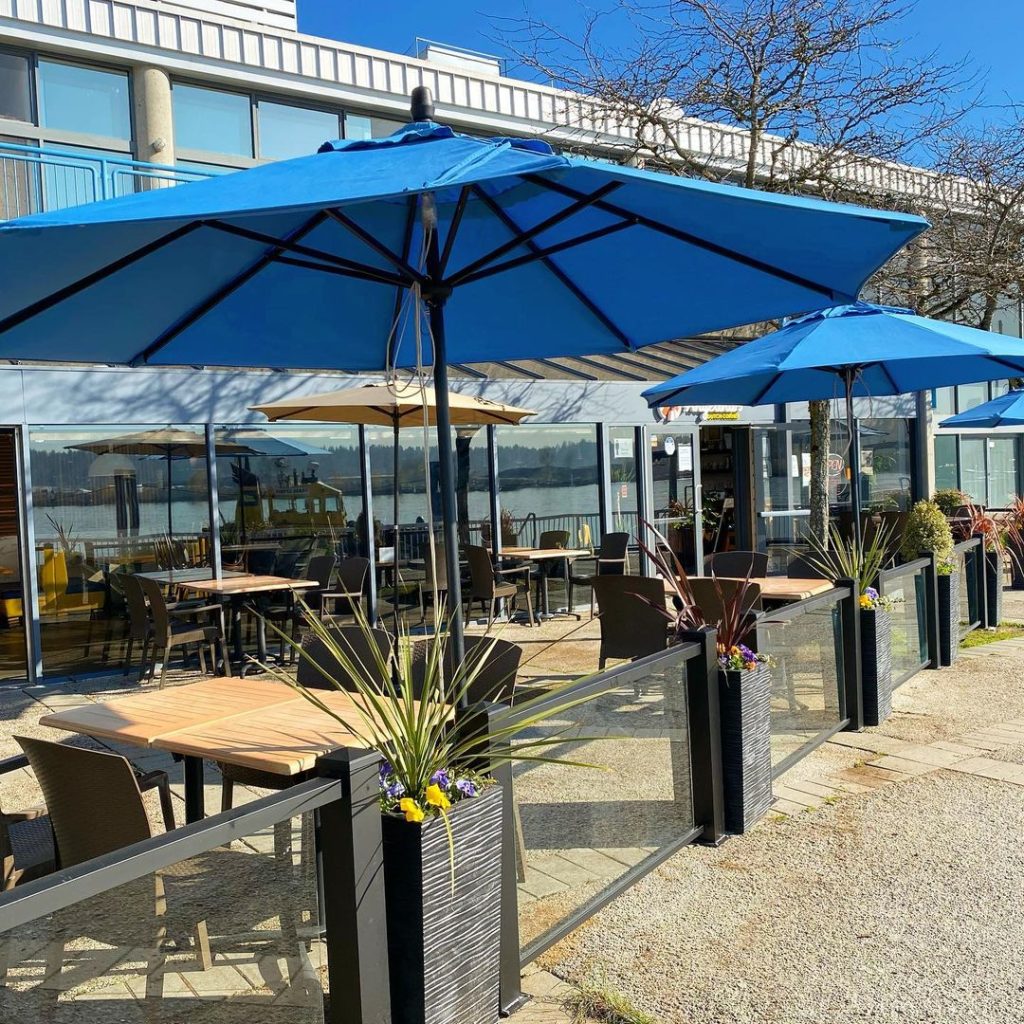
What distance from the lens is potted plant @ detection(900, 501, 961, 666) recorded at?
25.3 feet

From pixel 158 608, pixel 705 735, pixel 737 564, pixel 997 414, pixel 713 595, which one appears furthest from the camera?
pixel 997 414

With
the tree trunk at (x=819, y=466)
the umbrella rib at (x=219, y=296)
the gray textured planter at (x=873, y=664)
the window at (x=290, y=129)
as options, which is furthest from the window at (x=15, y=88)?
the gray textured planter at (x=873, y=664)

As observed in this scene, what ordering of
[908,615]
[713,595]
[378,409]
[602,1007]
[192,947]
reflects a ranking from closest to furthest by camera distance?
[192,947] → [602,1007] → [713,595] → [908,615] → [378,409]

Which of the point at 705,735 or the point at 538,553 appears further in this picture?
the point at 538,553

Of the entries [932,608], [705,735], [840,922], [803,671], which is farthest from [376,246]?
[932,608]

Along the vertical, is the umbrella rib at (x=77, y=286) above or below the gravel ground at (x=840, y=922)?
above

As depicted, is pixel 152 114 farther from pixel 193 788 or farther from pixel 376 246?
pixel 193 788

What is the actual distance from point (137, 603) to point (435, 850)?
5.98m

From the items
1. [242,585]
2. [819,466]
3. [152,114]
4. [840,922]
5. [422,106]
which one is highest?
[152,114]

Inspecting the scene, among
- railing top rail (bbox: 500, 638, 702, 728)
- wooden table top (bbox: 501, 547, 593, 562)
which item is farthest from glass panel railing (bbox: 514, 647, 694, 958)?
wooden table top (bbox: 501, 547, 593, 562)

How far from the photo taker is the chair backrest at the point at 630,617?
20.6ft

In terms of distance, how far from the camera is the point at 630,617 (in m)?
6.42

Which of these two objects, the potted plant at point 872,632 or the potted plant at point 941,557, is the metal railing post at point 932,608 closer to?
the potted plant at point 941,557

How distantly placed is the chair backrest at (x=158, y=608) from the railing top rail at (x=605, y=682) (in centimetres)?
464
